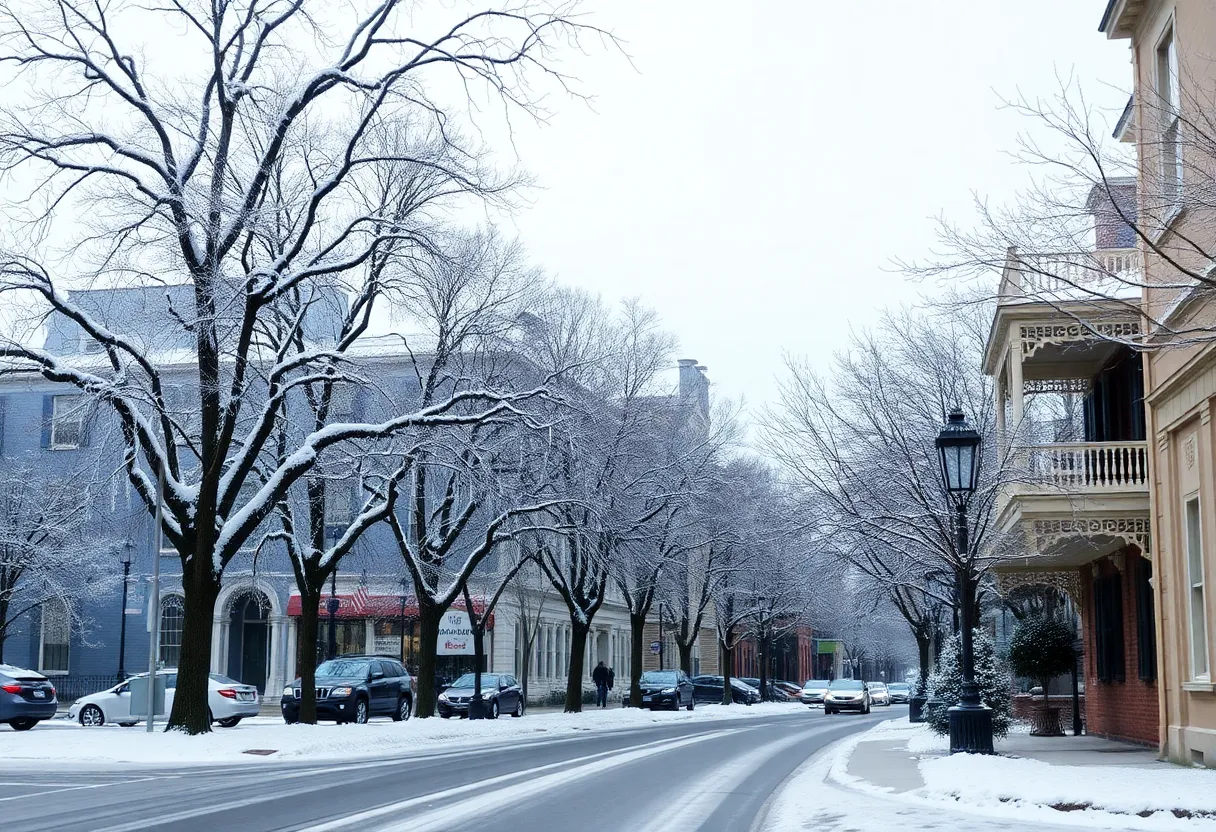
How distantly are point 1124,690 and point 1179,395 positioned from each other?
324 inches

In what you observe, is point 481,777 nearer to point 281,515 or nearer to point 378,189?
point 281,515

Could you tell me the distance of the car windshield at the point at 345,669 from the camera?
1323 inches

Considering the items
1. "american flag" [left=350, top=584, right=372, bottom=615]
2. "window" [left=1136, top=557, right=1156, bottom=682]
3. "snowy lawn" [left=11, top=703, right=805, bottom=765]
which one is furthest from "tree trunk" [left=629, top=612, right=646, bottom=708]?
"window" [left=1136, top=557, right=1156, bottom=682]

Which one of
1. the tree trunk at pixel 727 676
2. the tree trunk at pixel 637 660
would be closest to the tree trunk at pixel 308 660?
the tree trunk at pixel 637 660

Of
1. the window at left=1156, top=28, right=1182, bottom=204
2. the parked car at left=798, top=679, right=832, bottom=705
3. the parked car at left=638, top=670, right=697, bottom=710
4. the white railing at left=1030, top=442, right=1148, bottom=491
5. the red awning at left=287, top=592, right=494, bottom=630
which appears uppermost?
the window at left=1156, top=28, right=1182, bottom=204

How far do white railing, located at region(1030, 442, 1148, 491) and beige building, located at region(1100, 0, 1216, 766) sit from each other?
1451mm

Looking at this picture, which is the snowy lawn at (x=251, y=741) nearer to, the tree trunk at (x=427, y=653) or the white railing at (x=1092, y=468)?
the tree trunk at (x=427, y=653)

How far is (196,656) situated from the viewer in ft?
79.6

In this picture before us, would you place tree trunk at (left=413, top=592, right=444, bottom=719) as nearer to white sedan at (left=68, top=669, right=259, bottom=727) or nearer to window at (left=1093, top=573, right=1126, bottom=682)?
white sedan at (left=68, top=669, right=259, bottom=727)

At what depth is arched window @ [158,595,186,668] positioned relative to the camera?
52594mm

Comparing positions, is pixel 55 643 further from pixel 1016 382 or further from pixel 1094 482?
pixel 1094 482

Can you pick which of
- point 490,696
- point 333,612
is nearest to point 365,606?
point 333,612

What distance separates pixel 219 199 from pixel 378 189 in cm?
594

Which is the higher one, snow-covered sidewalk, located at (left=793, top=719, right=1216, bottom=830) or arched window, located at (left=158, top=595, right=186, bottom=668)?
arched window, located at (left=158, top=595, right=186, bottom=668)
